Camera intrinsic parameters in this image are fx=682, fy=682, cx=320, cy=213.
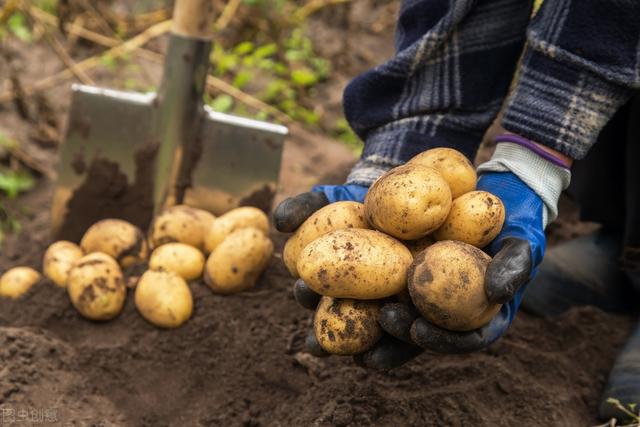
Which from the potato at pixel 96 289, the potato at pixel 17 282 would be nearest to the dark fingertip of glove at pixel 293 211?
the potato at pixel 96 289

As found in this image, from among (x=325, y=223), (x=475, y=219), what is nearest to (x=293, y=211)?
(x=325, y=223)

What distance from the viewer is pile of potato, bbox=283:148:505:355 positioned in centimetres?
124

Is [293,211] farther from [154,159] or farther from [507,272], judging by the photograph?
[154,159]

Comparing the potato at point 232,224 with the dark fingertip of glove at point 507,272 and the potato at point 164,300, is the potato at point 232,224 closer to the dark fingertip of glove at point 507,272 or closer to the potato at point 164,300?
the potato at point 164,300

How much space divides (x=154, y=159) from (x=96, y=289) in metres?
0.63

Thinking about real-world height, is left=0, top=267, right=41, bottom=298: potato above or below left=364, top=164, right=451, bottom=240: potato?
below

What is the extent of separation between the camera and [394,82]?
177 cm

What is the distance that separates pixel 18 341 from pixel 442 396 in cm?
109

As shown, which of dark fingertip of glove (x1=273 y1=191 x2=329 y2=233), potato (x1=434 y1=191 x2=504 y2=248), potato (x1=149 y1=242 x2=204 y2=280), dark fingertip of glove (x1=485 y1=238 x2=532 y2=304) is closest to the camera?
dark fingertip of glove (x1=485 y1=238 x2=532 y2=304)

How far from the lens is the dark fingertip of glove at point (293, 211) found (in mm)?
1476

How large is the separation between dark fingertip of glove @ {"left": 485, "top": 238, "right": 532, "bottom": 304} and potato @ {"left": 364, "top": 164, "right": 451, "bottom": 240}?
0.48 feet

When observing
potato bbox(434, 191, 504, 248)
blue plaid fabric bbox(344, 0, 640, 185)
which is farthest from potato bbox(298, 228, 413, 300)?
blue plaid fabric bbox(344, 0, 640, 185)

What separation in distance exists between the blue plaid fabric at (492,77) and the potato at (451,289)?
43 cm

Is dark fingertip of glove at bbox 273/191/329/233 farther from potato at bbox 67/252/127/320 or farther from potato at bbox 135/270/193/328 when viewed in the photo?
potato at bbox 67/252/127/320
